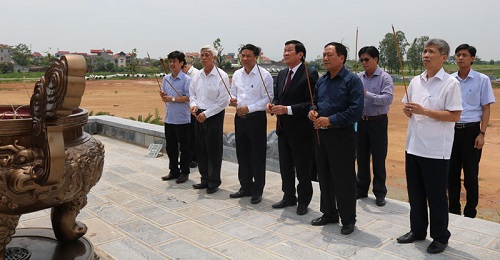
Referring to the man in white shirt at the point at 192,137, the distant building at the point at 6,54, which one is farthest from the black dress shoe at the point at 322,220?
the distant building at the point at 6,54

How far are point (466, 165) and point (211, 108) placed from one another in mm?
2532

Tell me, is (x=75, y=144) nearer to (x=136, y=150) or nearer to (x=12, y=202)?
(x=12, y=202)

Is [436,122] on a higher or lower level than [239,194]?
higher

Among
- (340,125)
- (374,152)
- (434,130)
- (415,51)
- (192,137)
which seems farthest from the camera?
(415,51)

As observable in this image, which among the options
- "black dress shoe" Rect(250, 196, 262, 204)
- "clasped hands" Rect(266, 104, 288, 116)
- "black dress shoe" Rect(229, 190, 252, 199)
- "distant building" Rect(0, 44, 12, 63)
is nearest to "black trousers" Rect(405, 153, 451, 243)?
"clasped hands" Rect(266, 104, 288, 116)

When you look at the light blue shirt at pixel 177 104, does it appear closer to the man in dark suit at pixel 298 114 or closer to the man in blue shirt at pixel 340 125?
the man in dark suit at pixel 298 114

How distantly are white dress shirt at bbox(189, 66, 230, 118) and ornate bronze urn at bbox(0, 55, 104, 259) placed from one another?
2.30 metres

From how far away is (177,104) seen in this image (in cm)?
512

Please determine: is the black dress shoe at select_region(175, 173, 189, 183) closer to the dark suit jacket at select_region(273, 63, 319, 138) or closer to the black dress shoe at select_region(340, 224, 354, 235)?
the dark suit jacket at select_region(273, 63, 319, 138)

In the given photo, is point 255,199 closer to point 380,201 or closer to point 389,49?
point 380,201

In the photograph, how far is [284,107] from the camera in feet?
12.4

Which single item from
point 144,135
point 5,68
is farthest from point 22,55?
point 144,135

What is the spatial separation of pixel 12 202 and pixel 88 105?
19.3 m

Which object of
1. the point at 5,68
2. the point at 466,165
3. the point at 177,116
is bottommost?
the point at 5,68
